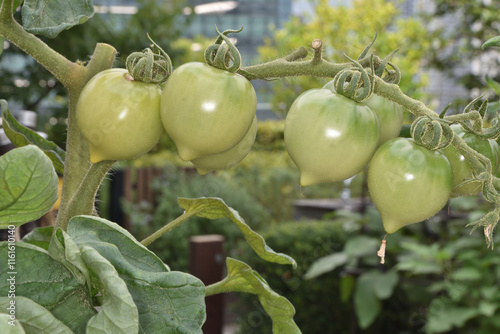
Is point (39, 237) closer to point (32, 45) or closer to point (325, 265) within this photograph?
point (32, 45)

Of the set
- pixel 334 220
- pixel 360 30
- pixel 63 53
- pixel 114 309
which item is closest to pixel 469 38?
pixel 360 30

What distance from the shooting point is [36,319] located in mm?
295

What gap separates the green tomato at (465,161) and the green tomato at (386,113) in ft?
0.14

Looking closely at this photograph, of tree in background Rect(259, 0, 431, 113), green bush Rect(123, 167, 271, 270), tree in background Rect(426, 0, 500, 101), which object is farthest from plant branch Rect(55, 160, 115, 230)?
tree in background Rect(259, 0, 431, 113)

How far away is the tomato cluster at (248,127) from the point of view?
0.35 m

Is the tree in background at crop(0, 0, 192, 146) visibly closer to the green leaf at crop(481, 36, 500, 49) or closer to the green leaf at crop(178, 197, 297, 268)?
the green leaf at crop(178, 197, 297, 268)

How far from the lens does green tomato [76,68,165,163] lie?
37 centimetres

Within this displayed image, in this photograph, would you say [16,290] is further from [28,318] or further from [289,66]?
[289,66]

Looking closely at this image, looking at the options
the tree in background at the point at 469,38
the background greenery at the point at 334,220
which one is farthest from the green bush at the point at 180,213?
the tree in background at the point at 469,38

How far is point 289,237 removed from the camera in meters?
3.32

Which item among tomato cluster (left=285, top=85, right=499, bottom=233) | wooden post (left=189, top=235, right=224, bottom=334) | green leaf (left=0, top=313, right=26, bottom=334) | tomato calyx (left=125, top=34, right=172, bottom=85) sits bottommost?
wooden post (left=189, top=235, right=224, bottom=334)

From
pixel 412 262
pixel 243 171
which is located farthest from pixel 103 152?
pixel 243 171

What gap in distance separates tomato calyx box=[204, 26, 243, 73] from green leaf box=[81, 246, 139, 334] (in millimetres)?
146

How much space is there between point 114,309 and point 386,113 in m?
0.23
